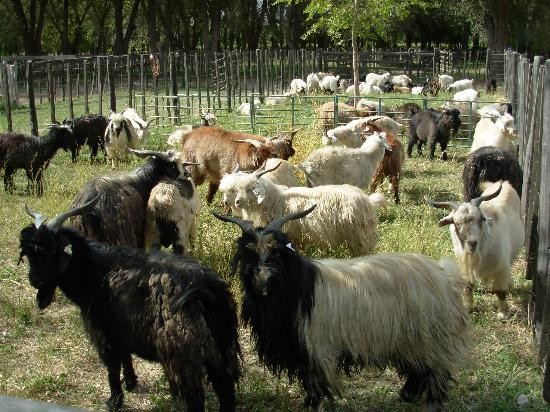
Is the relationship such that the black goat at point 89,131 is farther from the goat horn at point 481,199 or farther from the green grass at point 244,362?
the goat horn at point 481,199

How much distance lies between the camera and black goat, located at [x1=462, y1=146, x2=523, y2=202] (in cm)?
820

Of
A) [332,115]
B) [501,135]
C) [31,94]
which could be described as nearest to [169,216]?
[501,135]

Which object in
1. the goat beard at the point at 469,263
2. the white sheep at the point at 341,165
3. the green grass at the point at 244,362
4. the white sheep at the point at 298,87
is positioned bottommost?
the green grass at the point at 244,362

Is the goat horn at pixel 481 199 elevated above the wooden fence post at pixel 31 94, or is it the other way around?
the wooden fence post at pixel 31 94

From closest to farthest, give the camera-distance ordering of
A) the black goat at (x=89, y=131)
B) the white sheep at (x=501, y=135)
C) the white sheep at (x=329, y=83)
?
the white sheep at (x=501, y=135)
the black goat at (x=89, y=131)
the white sheep at (x=329, y=83)

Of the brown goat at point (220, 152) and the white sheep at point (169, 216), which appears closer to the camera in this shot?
the white sheep at point (169, 216)

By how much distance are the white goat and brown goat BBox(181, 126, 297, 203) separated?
4.14 m

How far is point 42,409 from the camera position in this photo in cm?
141

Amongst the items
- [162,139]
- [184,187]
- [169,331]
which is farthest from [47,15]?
[169,331]

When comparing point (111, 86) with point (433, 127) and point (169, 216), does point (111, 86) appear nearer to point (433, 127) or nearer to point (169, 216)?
point (433, 127)

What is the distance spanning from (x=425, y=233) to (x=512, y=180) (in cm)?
128

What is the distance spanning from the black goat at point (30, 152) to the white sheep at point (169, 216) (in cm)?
477

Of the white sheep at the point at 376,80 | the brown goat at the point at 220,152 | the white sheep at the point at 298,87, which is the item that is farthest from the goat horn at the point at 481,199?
the white sheep at the point at 376,80

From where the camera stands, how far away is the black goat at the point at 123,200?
623 cm
